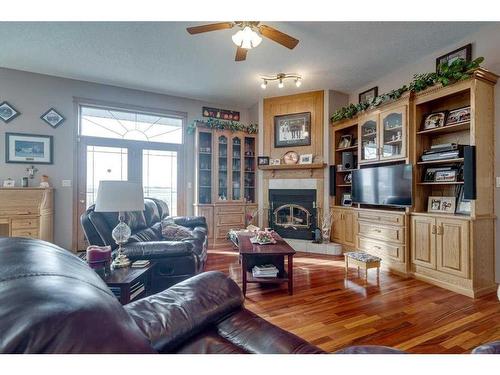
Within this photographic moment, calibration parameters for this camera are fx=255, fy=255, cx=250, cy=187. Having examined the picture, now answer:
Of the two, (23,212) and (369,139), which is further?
(369,139)

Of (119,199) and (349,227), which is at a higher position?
(119,199)

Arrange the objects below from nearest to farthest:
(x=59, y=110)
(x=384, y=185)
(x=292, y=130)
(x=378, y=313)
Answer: (x=378, y=313) → (x=384, y=185) → (x=59, y=110) → (x=292, y=130)

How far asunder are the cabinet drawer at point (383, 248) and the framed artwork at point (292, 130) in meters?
1.98

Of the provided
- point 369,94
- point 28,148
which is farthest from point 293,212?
point 28,148

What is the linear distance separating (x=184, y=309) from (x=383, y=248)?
125 inches

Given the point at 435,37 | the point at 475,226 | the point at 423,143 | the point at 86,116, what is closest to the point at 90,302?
the point at 475,226

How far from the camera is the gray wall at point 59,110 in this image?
382 centimetres

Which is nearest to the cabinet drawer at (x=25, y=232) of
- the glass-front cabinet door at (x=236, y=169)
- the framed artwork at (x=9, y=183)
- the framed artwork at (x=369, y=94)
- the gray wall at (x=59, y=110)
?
the gray wall at (x=59, y=110)

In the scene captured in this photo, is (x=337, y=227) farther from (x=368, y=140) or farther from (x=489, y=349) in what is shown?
(x=489, y=349)

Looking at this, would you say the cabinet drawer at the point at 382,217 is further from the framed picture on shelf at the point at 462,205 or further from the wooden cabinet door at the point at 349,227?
the framed picture on shelf at the point at 462,205

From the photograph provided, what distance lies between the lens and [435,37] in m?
2.93

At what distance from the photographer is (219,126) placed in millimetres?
4969

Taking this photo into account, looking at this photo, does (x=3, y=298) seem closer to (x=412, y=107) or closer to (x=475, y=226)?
(x=475, y=226)
